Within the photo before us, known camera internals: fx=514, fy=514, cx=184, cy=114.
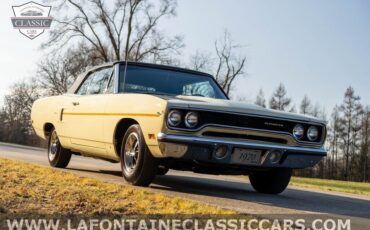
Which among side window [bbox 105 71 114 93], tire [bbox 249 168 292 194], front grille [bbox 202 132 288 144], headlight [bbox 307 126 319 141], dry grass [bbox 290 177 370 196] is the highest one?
side window [bbox 105 71 114 93]

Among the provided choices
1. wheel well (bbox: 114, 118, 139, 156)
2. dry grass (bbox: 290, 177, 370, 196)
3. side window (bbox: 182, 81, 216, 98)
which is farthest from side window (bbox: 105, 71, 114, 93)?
dry grass (bbox: 290, 177, 370, 196)

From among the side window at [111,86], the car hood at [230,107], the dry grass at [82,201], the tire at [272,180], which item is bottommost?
the dry grass at [82,201]

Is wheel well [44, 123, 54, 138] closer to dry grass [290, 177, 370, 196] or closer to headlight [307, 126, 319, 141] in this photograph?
headlight [307, 126, 319, 141]

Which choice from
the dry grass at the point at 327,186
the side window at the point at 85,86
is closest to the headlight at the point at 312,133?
the side window at the point at 85,86

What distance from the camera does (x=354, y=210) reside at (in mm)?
5684

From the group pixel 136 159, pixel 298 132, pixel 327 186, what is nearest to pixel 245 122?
pixel 298 132

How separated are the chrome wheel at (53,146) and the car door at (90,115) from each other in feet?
2.93

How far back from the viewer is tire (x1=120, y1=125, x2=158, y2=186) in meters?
5.80

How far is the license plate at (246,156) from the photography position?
18.2ft

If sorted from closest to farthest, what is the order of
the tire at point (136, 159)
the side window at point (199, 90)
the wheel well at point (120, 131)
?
the tire at point (136, 159)
the wheel well at point (120, 131)
the side window at point (199, 90)

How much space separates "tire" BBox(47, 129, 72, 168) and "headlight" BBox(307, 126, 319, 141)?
4.17 meters

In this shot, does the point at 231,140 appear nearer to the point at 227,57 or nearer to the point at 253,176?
the point at 253,176

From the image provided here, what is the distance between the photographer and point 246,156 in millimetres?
5598

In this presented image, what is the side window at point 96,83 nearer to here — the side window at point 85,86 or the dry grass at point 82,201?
the side window at point 85,86
